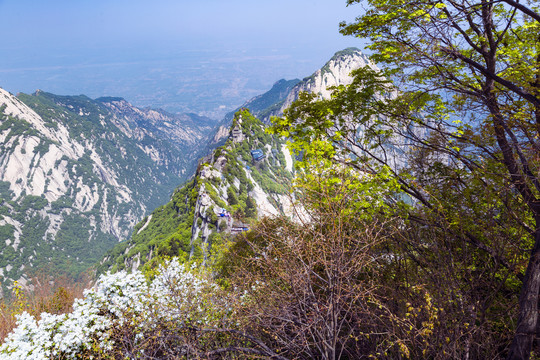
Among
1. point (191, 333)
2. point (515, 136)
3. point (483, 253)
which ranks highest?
point (515, 136)

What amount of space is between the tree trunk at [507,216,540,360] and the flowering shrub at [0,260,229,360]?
717 centimetres

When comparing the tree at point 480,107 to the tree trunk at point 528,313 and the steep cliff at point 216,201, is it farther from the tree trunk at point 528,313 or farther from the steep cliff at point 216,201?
the steep cliff at point 216,201

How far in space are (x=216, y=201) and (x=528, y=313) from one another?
6577 cm

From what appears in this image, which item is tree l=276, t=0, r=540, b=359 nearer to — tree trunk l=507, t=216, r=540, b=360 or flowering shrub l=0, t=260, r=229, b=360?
tree trunk l=507, t=216, r=540, b=360

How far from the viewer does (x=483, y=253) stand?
30.2 feet

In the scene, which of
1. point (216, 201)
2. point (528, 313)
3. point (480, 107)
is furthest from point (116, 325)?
point (216, 201)

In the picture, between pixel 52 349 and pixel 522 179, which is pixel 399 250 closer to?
pixel 522 179

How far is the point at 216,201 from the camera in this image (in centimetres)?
7025

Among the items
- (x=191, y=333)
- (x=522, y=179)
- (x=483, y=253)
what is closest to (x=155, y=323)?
(x=191, y=333)

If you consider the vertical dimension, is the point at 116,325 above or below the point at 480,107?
below

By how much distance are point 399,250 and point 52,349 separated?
31.9ft

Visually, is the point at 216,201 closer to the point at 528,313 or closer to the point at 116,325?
the point at 116,325

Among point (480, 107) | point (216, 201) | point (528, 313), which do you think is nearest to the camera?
point (528, 313)

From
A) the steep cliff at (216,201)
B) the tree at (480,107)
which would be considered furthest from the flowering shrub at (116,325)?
the steep cliff at (216,201)
